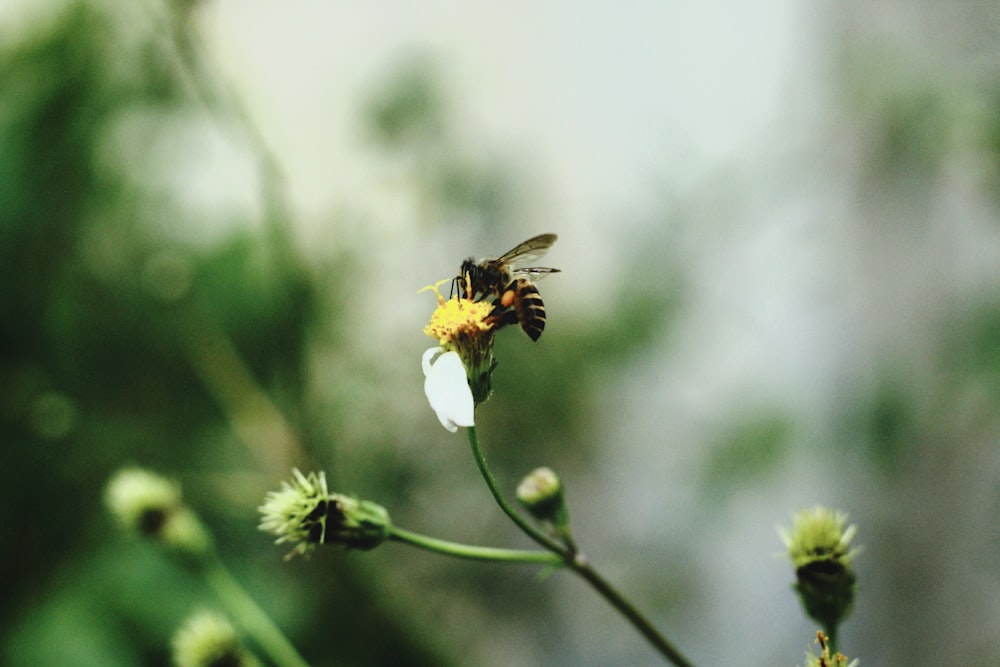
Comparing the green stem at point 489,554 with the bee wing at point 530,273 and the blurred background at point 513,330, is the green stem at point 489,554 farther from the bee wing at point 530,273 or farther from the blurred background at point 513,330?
the blurred background at point 513,330

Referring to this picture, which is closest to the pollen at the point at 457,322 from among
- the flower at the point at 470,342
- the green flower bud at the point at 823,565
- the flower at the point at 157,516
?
the flower at the point at 470,342

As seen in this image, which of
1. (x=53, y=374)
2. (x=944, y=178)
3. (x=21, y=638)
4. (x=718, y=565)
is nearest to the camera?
(x=21, y=638)

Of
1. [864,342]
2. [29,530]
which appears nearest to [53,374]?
[29,530]

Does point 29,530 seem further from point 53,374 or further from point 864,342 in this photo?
point 864,342

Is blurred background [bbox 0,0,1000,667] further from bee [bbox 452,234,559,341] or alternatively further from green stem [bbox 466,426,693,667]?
green stem [bbox 466,426,693,667]

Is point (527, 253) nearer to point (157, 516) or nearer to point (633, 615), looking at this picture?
point (633, 615)

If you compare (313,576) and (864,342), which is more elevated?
(864,342)

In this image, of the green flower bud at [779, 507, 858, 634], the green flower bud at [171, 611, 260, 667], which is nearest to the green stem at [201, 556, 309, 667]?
the green flower bud at [171, 611, 260, 667]
